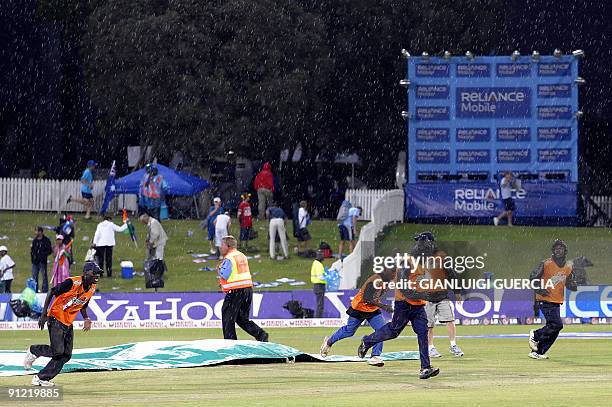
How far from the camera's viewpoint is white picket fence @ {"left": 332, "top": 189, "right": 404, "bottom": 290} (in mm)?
35094

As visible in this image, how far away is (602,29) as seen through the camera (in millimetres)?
56250

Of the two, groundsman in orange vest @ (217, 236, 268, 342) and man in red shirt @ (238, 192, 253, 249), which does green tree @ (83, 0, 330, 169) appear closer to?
man in red shirt @ (238, 192, 253, 249)

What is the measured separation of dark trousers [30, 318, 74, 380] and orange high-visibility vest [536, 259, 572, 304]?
7878mm

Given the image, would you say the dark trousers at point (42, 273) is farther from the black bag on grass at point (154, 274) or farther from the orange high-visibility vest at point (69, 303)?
the orange high-visibility vest at point (69, 303)

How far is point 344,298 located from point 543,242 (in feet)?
33.1

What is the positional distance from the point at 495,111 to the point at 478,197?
306cm

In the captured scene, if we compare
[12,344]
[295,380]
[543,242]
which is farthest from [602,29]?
[295,380]

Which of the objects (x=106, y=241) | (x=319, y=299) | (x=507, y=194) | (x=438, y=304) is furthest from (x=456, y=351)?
(x=507, y=194)

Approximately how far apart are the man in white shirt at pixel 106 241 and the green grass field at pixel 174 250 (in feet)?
1.73

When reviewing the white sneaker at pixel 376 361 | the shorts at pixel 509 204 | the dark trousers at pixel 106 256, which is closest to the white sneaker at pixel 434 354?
the white sneaker at pixel 376 361

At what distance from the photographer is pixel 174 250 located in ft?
142

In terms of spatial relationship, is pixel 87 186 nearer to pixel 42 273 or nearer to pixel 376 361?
pixel 42 273

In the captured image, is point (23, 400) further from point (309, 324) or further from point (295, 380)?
point (309, 324)

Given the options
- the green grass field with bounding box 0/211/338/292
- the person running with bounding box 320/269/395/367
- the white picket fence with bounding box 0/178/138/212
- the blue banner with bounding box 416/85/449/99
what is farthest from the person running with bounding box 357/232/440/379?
the white picket fence with bounding box 0/178/138/212
